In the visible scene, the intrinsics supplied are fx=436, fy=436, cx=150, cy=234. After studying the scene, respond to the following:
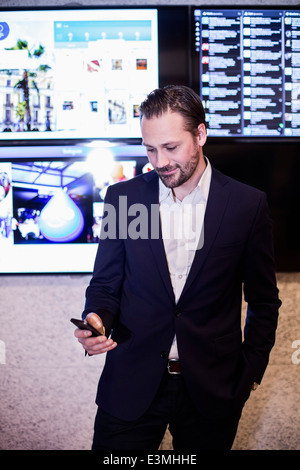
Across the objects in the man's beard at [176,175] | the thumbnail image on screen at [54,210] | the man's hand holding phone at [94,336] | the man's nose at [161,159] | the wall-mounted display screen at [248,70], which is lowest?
the man's hand holding phone at [94,336]

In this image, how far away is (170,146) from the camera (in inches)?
59.4

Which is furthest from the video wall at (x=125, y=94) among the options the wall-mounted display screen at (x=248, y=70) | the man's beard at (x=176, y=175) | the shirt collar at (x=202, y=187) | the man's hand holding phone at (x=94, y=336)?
the man's hand holding phone at (x=94, y=336)

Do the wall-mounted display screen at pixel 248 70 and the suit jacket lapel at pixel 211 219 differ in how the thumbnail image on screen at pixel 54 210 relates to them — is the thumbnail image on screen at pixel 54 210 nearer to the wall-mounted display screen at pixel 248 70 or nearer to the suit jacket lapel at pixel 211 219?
the wall-mounted display screen at pixel 248 70

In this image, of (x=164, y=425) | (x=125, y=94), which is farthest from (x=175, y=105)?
(x=164, y=425)

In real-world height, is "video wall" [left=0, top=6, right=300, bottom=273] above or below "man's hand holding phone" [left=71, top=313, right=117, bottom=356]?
above

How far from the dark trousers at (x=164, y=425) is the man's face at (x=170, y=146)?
2.36 ft

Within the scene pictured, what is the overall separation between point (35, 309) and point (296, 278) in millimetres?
1483

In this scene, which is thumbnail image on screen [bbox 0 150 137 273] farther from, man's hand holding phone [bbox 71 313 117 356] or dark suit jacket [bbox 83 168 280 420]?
man's hand holding phone [bbox 71 313 117 356]

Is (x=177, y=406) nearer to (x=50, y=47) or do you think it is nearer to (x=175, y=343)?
(x=175, y=343)

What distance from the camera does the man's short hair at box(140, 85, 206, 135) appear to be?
1.52 metres

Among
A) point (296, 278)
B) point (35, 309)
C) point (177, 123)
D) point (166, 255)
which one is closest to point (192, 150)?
point (177, 123)

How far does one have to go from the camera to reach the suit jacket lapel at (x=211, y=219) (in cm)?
150

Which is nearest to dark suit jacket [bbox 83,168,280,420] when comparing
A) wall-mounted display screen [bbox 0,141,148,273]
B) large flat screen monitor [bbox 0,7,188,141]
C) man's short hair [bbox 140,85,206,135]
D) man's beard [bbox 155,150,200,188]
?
man's beard [bbox 155,150,200,188]

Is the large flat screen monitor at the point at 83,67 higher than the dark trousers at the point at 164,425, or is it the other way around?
the large flat screen monitor at the point at 83,67
